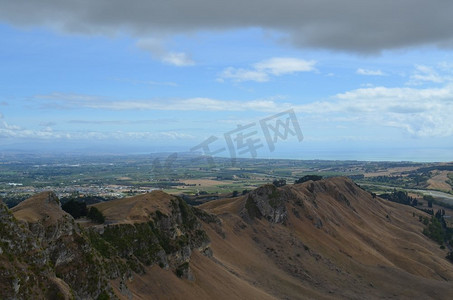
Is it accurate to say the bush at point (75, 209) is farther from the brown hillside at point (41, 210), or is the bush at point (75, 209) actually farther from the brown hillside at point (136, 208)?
the brown hillside at point (41, 210)

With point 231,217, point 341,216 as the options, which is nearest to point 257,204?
point 231,217

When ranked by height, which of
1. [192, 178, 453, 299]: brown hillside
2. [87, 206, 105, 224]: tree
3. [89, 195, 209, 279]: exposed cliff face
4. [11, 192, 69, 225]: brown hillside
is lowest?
[192, 178, 453, 299]: brown hillside

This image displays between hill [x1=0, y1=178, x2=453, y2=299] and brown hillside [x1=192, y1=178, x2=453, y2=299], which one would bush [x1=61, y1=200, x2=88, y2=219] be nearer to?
hill [x1=0, y1=178, x2=453, y2=299]

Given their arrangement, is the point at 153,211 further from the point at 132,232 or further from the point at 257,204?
the point at 257,204

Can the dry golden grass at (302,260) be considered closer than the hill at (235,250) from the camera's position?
No

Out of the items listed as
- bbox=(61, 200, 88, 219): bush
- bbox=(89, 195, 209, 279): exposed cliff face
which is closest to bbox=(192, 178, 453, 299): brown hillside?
bbox=(89, 195, 209, 279): exposed cliff face

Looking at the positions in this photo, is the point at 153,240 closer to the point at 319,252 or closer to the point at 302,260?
the point at 302,260

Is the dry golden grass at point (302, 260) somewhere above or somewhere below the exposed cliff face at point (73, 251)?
below

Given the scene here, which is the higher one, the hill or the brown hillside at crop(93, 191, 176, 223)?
the brown hillside at crop(93, 191, 176, 223)

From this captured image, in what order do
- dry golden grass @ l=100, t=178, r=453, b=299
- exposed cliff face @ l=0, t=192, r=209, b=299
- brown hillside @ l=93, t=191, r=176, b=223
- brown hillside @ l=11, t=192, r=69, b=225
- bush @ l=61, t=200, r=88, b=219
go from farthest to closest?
dry golden grass @ l=100, t=178, r=453, b=299 < brown hillside @ l=93, t=191, r=176, b=223 < bush @ l=61, t=200, r=88, b=219 < brown hillside @ l=11, t=192, r=69, b=225 < exposed cliff face @ l=0, t=192, r=209, b=299

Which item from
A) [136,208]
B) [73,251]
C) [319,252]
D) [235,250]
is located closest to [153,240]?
[136,208]

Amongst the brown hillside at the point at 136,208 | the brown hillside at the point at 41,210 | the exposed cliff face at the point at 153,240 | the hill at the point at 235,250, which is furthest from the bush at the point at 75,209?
the brown hillside at the point at 41,210
